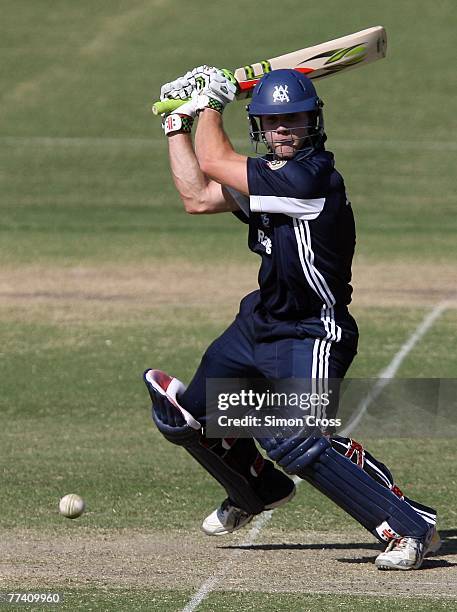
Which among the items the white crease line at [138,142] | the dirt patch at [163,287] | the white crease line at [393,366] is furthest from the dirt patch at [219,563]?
the white crease line at [138,142]

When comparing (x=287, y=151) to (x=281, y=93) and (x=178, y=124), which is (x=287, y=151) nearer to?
(x=281, y=93)

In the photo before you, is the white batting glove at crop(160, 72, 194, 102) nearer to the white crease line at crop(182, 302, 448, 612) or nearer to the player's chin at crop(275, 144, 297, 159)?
the player's chin at crop(275, 144, 297, 159)

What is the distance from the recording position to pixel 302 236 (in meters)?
6.22

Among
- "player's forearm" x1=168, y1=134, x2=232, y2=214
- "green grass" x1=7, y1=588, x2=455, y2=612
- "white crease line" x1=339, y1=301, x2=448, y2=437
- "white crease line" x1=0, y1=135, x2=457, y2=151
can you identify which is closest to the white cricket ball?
"green grass" x1=7, y1=588, x2=455, y2=612

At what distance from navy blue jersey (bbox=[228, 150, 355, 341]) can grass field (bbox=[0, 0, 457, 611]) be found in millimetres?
1202

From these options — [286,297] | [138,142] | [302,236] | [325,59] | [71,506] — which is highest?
[325,59]

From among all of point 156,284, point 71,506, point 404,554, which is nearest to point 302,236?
point 404,554

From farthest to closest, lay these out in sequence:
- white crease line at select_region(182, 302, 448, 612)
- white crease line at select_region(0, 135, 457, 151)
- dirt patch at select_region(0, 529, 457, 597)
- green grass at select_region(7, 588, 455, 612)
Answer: white crease line at select_region(0, 135, 457, 151) < dirt patch at select_region(0, 529, 457, 597) < white crease line at select_region(182, 302, 448, 612) < green grass at select_region(7, 588, 455, 612)

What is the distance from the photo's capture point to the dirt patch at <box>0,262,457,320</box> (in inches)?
Answer: 512

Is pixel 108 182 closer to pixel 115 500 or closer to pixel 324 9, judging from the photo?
pixel 324 9

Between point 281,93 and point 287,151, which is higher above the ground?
point 281,93

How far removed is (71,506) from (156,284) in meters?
7.20

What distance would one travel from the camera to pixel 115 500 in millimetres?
7477

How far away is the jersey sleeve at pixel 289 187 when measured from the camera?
6.15 meters
